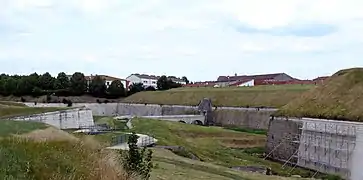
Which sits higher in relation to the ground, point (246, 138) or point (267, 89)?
point (267, 89)

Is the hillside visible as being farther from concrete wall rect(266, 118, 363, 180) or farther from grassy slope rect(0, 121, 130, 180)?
grassy slope rect(0, 121, 130, 180)

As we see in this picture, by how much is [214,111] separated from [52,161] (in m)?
85.8

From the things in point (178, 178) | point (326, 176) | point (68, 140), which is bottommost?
point (326, 176)

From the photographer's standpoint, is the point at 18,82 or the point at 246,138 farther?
the point at 18,82

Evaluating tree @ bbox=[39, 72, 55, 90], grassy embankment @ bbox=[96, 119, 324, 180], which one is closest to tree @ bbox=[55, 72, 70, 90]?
tree @ bbox=[39, 72, 55, 90]

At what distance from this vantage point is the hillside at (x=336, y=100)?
45219 mm

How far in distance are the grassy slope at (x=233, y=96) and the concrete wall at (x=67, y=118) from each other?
39.5 meters

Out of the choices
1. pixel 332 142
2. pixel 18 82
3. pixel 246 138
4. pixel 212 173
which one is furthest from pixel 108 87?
pixel 212 173

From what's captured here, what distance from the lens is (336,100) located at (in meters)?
49.6

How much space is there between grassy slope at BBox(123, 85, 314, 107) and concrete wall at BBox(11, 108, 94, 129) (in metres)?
39.5

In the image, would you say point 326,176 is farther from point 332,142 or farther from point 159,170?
point 159,170

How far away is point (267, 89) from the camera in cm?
10206

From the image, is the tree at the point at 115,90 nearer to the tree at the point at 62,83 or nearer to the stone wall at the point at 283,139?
the tree at the point at 62,83

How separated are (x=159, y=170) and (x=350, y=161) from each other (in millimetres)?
23453
